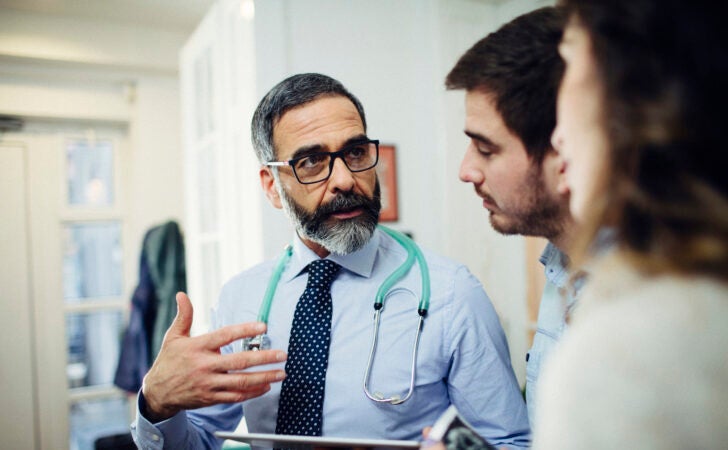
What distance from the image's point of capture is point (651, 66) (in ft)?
1.49

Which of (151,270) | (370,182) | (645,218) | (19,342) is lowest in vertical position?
(19,342)

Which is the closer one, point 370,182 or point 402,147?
point 370,182

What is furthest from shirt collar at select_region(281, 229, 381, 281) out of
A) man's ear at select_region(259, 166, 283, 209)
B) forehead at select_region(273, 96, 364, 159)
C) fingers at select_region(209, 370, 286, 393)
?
fingers at select_region(209, 370, 286, 393)

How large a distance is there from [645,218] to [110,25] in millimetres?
3529

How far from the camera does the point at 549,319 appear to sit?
1.10 m

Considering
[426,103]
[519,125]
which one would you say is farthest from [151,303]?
[519,125]

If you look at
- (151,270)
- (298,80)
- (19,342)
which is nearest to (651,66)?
(298,80)

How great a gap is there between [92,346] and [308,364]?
287 centimetres

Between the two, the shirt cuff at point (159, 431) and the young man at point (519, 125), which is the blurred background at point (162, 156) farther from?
the young man at point (519, 125)

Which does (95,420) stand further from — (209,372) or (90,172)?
(209,372)

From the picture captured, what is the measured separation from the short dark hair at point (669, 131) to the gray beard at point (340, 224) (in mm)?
787

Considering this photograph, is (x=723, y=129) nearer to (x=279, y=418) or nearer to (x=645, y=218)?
(x=645, y=218)

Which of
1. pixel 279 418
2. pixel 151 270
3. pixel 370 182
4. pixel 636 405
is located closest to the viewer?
pixel 636 405

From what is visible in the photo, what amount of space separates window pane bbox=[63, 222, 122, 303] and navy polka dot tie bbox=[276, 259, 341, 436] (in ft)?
8.97
